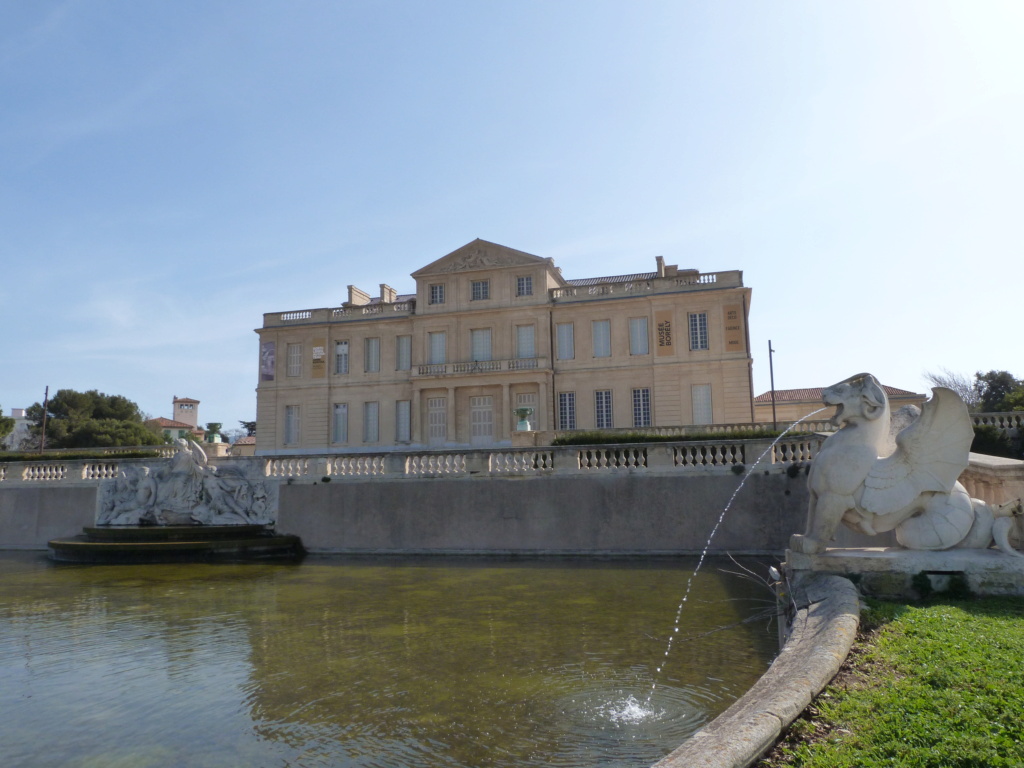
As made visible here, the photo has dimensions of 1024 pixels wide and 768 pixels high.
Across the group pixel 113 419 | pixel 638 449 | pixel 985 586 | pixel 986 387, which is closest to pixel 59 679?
pixel 985 586

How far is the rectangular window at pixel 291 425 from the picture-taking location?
3631 centimetres

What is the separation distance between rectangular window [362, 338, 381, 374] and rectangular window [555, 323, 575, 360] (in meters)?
9.12

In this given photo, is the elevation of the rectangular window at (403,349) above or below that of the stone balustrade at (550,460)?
above

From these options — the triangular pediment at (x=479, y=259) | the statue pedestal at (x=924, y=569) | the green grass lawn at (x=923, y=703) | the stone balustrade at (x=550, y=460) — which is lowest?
the green grass lawn at (x=923, y=703)

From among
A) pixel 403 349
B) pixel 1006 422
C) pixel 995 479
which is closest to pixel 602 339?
pixel 403 349

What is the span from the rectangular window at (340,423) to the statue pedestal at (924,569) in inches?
1248

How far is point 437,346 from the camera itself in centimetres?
3538

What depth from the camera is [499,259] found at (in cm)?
3481

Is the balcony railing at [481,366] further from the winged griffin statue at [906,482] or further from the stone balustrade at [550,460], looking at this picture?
the winged griffin statue at [906,482]

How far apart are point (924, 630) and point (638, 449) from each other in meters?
10.0

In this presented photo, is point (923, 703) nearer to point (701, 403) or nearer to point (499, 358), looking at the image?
point (701, 403)

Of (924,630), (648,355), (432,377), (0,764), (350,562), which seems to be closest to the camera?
(0,764)

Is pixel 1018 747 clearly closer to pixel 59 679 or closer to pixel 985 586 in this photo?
pixel 985 586

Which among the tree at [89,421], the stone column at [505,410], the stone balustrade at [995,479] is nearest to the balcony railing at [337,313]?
the stone column at [505,410]
